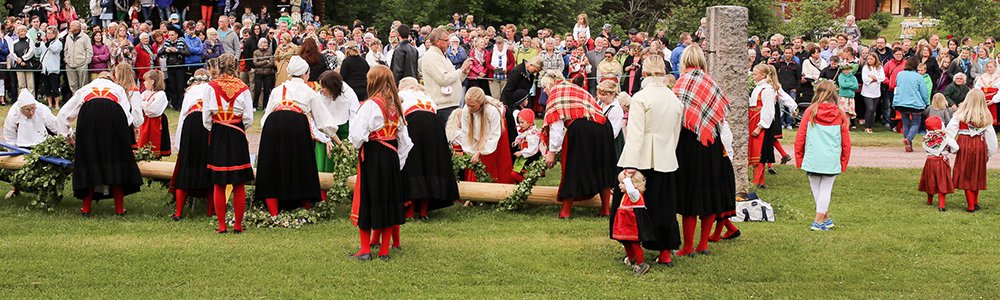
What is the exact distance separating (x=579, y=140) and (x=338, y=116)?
7.99 feet

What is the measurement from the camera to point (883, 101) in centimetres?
2222

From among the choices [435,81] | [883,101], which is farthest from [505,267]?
[883,101]

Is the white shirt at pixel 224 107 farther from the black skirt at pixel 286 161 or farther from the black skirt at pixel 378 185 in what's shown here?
the black skirt at pixel 378 185

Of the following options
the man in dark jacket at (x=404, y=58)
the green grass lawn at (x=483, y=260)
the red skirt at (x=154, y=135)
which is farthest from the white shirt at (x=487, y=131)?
the man in dark jacket at (x=404, y=58)

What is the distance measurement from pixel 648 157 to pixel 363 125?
2119 millimetres

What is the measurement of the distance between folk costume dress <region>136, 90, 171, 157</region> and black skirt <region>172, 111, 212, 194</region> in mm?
2069

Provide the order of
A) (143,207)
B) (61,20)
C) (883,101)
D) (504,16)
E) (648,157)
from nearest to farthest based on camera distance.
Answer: (648,157), (143,207), (883,101), (61,20), (504,16)

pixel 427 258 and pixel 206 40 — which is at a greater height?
pixel 206 40

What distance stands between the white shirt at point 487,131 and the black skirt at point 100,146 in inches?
129

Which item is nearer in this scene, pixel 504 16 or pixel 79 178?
pixel 79 178

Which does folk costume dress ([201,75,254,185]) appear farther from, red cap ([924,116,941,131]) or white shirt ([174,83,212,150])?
red cap ([924,116,941,131])

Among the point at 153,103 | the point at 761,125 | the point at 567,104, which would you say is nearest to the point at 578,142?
the point at 567,104

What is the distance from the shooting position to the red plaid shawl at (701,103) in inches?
387

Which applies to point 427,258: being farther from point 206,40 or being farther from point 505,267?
point 206,40
